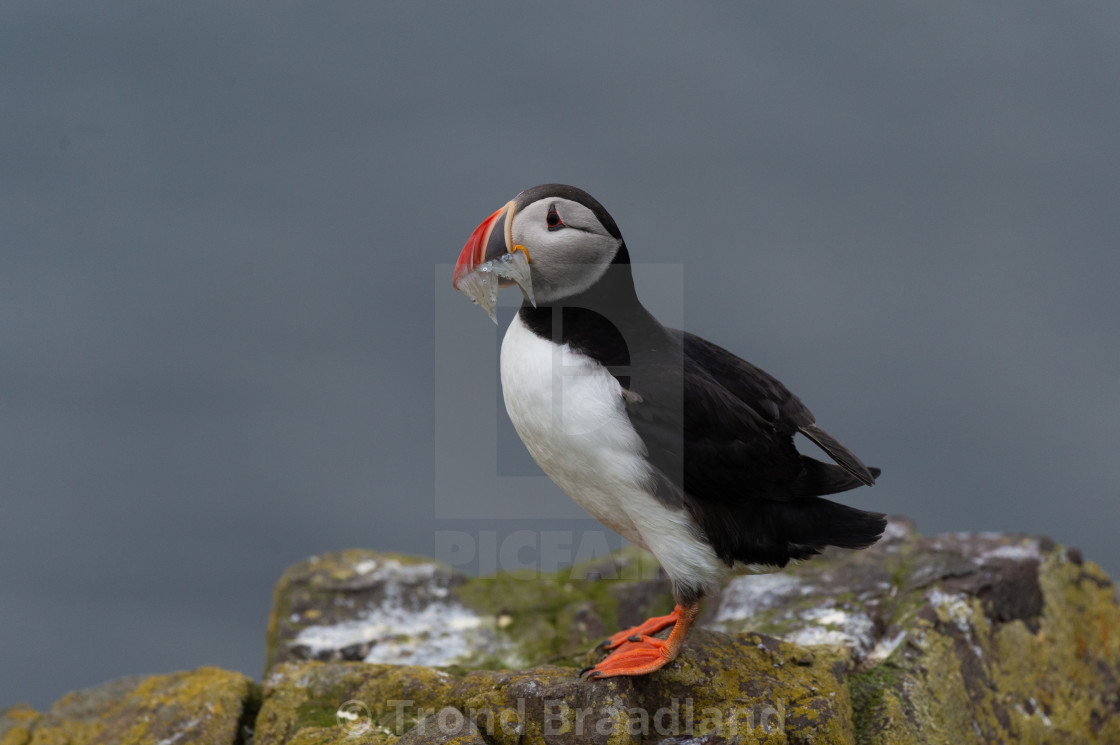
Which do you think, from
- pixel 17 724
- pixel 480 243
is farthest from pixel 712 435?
pixel 17 724

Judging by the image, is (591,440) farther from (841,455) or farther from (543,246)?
(841,455)

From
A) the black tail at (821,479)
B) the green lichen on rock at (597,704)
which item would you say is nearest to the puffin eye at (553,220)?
the black tail at (821,479)

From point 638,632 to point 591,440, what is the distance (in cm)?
97

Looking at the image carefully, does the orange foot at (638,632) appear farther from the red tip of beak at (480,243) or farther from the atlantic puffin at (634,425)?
the red tip of beak at (480,243)

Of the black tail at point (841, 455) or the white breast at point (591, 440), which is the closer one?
the white breast at point (591, 440)

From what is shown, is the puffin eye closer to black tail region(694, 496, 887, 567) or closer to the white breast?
the white breast

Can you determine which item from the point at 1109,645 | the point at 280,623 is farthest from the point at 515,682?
the point at 1109,645

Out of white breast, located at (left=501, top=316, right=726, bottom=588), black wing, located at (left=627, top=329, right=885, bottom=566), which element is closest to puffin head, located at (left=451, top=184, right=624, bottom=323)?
white breast, located at (left=501, top=316, right=726, bottom=588)

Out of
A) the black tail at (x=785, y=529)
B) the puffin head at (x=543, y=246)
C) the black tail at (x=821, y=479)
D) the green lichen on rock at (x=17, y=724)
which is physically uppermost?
the puffin head at (x=543, y=246)

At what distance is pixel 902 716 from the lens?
443cm

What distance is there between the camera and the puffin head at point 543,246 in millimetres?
3967

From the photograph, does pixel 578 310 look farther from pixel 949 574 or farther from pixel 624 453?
pixel 949 574

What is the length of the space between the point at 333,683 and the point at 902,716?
2.47m

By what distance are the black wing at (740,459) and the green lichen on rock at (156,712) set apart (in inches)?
90.9
